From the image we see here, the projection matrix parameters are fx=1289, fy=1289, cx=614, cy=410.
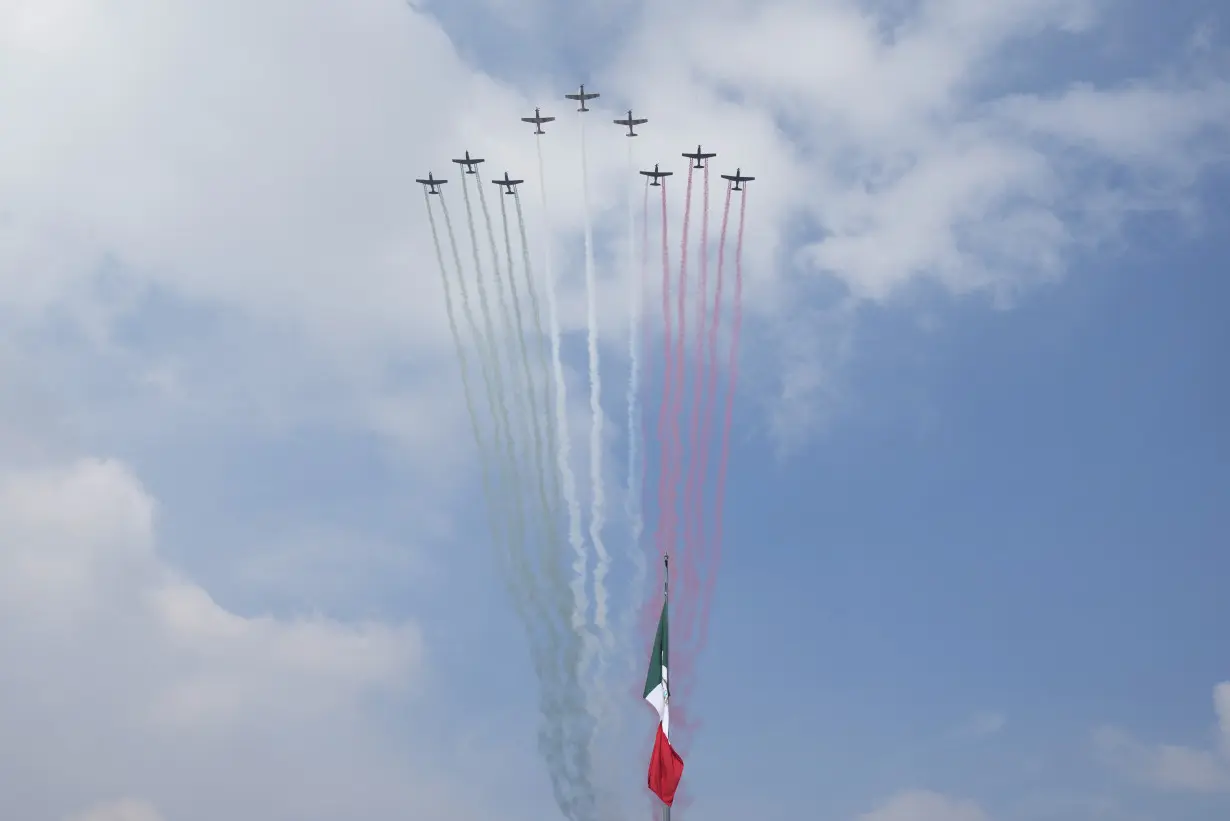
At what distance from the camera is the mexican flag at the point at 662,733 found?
61.6 meters

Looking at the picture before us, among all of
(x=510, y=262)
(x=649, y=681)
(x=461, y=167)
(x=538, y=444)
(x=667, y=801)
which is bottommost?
(x=667, y=801)

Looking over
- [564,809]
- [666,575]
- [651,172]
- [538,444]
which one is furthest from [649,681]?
[651,172]

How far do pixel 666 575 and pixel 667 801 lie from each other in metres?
13.2

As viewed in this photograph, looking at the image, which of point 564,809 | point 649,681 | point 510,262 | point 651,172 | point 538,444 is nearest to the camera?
point 649,681

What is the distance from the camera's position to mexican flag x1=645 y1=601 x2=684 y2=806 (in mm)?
61594

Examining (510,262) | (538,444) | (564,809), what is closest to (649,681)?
(564,809)

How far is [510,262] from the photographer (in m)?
106

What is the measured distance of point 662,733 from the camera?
62812mm

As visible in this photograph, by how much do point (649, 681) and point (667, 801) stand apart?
830 cm

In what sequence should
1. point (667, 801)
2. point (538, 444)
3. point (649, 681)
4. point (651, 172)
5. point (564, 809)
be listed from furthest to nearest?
1. point (651, 172)
2. point (538, 444)
3. point (564, 809)
4. point (649, 681)
5. point (667, 801)

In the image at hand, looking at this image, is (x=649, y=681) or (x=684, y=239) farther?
(x=684, y=239)

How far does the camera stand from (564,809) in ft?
284

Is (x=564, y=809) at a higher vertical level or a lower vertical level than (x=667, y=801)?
higher

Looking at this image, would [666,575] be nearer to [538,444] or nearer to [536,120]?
[538,444]
